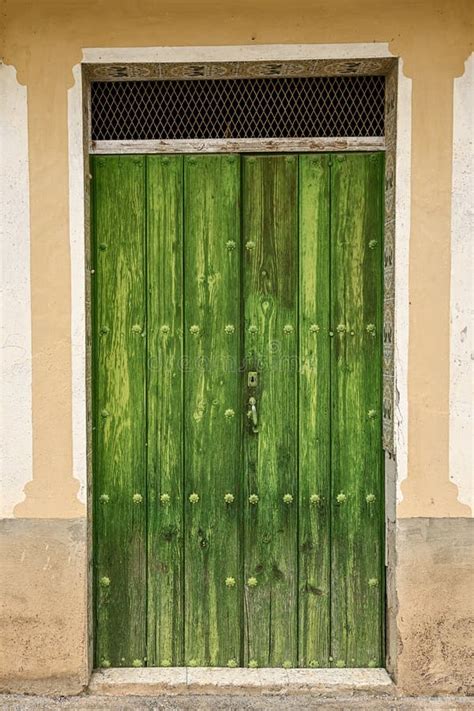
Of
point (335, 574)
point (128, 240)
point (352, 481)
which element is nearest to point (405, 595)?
point (335, 574)

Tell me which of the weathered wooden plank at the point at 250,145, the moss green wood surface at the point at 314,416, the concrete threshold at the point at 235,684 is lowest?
the concrete threshold at the point at 235,684

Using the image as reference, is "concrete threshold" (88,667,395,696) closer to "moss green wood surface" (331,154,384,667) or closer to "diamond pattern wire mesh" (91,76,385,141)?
"moss green wood surface" (331,154,384,667)

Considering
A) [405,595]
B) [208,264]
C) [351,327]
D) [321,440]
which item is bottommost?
[405,595]

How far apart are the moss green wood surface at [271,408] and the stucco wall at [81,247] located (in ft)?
1.42

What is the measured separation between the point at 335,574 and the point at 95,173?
1892 millimetres

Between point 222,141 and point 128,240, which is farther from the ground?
point 222,141

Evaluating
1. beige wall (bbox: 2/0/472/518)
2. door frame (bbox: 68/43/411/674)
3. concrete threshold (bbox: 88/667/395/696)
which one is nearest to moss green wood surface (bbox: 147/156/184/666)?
concrete threshold (bbox: 88/667/395/696)

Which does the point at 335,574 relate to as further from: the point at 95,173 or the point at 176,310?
the point at 95,173

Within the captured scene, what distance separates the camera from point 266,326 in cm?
274

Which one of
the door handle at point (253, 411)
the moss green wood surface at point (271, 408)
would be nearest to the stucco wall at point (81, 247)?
the moss green wood surface at point (271, 408)

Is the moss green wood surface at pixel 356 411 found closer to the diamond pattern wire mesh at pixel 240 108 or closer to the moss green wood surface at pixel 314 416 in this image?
the moss green wood surface at pixel 314 416

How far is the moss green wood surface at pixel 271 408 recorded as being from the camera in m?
2.74

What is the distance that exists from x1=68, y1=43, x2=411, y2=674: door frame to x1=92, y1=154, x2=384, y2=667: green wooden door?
6cm

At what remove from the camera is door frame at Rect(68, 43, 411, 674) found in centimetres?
257
